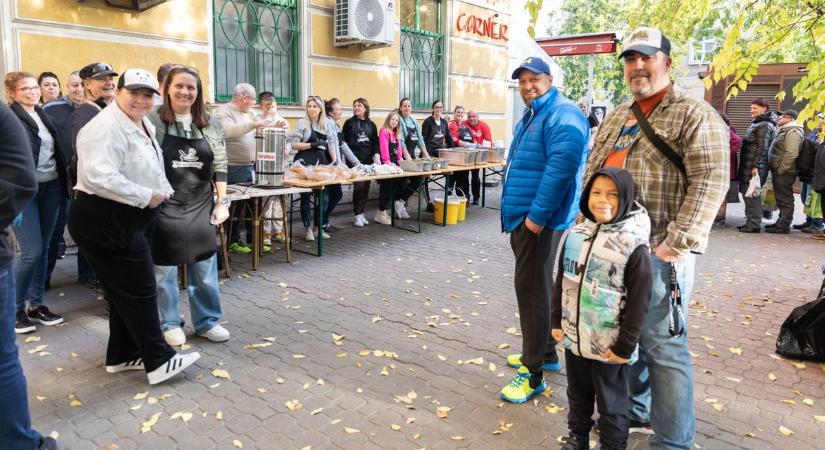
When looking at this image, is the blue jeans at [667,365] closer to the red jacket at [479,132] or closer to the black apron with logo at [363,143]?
the black apron with logo at [363,143]

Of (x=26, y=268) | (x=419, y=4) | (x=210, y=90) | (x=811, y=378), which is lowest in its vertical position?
(x=811, y=378)

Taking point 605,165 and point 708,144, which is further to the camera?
point 605,165

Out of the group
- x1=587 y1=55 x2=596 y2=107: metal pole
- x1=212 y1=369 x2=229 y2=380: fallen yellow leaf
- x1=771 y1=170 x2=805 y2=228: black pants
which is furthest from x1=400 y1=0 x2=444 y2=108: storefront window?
x1=212 y1=369 x2=229 y2=380: fallen yellow leaf

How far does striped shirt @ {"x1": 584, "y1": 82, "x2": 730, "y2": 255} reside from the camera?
278 centimetres

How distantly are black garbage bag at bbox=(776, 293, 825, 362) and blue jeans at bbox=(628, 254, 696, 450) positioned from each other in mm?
2460

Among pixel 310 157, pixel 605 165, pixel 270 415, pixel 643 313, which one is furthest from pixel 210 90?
pixel 643 313

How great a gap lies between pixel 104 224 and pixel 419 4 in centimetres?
1025

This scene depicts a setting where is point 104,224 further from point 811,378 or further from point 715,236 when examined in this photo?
point 715,236

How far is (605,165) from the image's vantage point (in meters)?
3.20

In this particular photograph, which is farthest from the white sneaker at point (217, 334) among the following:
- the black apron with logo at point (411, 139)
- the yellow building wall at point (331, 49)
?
the yellow building wall at point (331, 49)

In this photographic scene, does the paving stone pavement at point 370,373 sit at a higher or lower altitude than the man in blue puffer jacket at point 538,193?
lower

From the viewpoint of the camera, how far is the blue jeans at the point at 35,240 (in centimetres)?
476

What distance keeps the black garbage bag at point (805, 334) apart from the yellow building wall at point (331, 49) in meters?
8.06

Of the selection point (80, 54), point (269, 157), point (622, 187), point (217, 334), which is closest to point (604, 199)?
point (622, 187)
